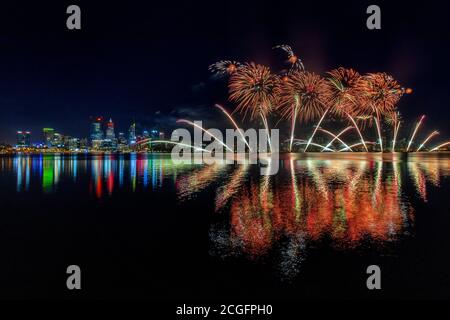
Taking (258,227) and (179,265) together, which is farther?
(258,227)

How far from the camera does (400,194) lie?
14.0 meters

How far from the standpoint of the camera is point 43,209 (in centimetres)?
1170

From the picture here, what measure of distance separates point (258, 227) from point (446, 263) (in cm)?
407

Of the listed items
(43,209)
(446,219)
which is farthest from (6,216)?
(446,219)

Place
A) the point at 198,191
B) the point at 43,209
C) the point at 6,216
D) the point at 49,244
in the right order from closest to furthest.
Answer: the point at 49,244
the point at 6,216
the point at 43,209
the point at 198,191

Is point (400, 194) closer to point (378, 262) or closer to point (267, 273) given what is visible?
point (378, 262)

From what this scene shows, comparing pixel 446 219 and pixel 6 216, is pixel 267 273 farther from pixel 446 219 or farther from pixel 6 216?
pixel 6 216
